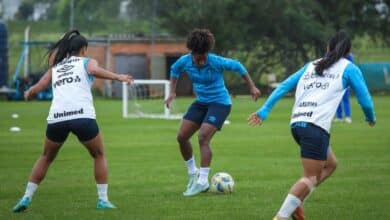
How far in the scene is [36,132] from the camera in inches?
958

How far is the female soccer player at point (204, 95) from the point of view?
41.4ft

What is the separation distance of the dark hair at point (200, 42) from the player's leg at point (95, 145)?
2276mm

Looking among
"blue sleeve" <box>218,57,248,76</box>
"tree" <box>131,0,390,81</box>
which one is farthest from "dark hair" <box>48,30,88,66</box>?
"tree" <box>131,0,390,81</box>

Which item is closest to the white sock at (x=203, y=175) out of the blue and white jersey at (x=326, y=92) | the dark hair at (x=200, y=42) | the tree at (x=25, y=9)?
the dark hair at (x=200, y=42)

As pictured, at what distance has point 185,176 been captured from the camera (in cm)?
1464

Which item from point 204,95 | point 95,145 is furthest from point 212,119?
point 95,145

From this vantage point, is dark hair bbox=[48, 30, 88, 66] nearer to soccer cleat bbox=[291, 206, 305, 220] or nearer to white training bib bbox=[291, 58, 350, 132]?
white training bib bbox=[291, 58, 350, 132]

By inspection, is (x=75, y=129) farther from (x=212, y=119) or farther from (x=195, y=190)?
(x=212, y=119)

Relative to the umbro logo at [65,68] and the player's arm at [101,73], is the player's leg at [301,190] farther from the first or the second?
the umbro logo at [65,68]

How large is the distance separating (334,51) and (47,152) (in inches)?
137

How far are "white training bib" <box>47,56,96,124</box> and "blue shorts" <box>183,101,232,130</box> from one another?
2.41 meters

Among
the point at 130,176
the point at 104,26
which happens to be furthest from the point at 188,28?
the point at 130,176

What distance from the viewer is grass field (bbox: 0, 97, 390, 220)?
36.3 ft

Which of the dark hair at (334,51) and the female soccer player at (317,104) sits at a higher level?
the dark hair at (334,51)
